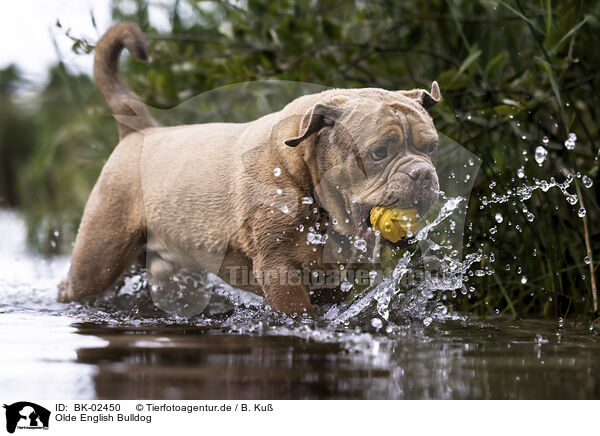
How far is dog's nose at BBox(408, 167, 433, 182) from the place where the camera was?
2.51 meters

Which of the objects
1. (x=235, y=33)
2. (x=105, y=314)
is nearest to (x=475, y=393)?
(x=105, y=314)

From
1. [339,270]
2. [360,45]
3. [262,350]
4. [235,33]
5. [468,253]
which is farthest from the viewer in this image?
[235,33]

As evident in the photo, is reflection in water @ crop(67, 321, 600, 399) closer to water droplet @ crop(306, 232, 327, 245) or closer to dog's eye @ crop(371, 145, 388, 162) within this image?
water droplet @ crop(306, 232, 327, 245)

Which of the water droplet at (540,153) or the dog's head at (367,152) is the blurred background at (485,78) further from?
the dog's head at (367,152)

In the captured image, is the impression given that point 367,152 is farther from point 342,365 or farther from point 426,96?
point 342,365

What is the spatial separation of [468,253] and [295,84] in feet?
4.11

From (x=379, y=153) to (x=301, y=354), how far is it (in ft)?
2.84

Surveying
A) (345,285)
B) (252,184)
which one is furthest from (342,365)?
(252,184)

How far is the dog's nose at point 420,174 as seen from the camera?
8.22 feet
